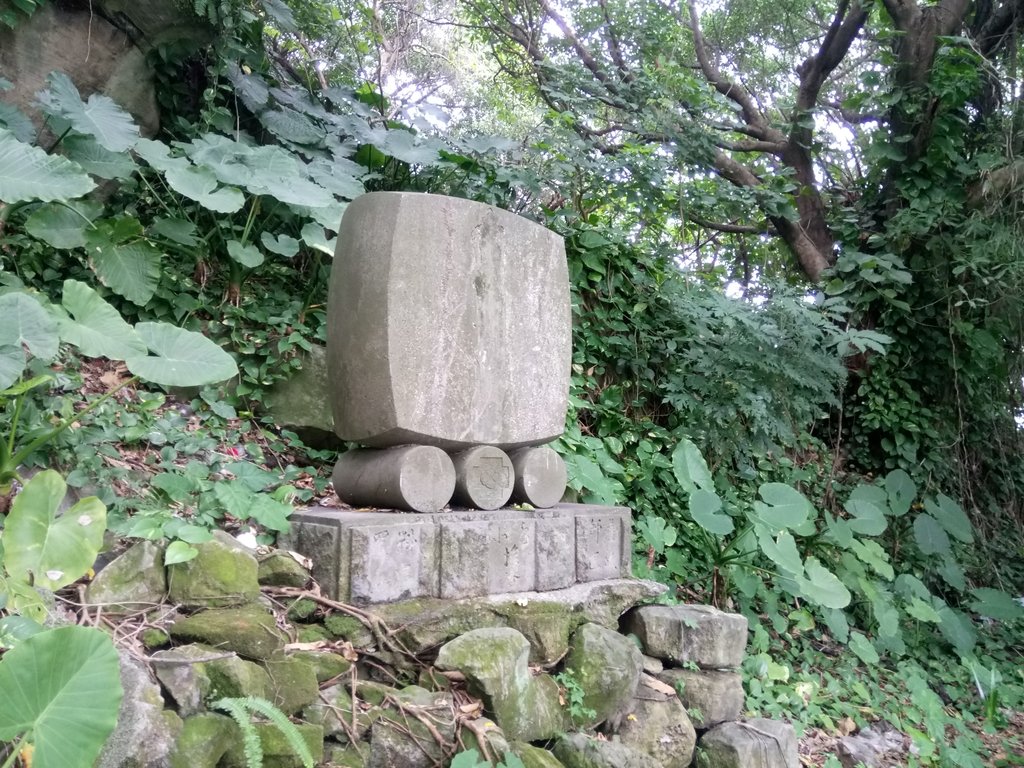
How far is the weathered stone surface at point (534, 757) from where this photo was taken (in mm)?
2244

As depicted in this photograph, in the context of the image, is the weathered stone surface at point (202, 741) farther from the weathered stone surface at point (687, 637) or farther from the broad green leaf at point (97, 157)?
the broad green leaf at point (97, 157)

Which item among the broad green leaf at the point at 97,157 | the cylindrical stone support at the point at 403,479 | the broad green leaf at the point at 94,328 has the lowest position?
the cylindrical stone support at the point at 403,479

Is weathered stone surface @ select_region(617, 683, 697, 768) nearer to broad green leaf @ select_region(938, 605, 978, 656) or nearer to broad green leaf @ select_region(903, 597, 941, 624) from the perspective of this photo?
broad green leaf @ select_region(903, 597, 941, 624)

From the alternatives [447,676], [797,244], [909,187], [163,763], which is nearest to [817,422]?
[797,244]

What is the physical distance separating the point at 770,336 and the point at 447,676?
2810 millimetres

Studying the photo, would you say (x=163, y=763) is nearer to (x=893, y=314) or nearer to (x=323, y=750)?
(x=323, y=750)

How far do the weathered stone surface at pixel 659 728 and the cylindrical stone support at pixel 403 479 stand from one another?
3.37 ft

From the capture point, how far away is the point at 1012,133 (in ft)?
17.4

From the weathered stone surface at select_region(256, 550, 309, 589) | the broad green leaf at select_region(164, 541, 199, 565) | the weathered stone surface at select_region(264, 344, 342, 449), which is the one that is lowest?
the weathered stone surface at select_region(256, 550, 309, 589)

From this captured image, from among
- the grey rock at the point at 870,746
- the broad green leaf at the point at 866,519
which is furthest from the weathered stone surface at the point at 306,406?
the broad green leaf at the point at 866,519

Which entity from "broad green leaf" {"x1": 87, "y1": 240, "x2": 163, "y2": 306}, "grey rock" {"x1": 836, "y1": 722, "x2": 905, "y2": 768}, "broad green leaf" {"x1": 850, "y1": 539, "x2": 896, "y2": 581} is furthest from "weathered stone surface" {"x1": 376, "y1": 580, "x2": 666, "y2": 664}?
"broad green leaf" {"x1": 87, "y1": 240, "x2": 163, "y2": 306}

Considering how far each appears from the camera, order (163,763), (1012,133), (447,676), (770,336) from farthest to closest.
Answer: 1. (1012,133)
2. (770,336)
3. (447,676)
4. (163,763)

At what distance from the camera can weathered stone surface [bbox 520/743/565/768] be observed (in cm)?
224

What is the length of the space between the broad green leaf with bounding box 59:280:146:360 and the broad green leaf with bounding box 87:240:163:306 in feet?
4.00
